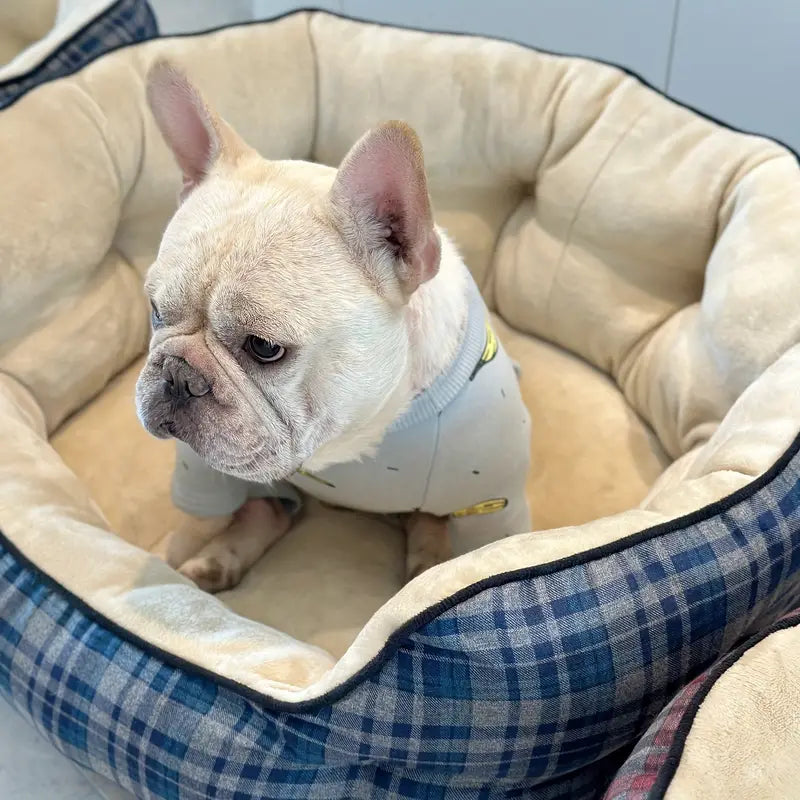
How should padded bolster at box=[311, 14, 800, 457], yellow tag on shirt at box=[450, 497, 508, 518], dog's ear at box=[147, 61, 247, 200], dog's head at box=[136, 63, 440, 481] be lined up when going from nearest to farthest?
dog's head at box=[136, 63, 440, 481] < dog's ear at box=[147, 61, 247, 200] < yellow tag on shirt at box=[450, 497, 508, 518] < padded bolster at box=[311, 14, 800, 457]

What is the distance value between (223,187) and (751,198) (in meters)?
0.73

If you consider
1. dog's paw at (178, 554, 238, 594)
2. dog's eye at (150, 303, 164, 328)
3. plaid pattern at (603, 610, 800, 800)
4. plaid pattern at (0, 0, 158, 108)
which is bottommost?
dog's paw at (178, 554, 238, 594)

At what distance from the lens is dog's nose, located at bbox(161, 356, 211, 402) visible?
0.79 m

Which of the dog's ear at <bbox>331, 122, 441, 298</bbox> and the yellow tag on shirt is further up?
the dog's ear at <bbox>331, 122, 441, 298</bbox>

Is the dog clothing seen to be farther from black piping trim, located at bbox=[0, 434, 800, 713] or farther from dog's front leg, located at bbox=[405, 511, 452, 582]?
black piping trim, located at bbox=[0, 434, 800, 713]

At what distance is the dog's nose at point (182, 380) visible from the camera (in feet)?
2.59

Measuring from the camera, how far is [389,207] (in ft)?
2.58

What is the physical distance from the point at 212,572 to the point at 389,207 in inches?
23.2

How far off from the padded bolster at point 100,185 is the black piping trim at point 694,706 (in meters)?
0.99

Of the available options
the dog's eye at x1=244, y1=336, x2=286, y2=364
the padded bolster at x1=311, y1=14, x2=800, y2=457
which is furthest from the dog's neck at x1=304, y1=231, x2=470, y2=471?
the padded bolster at x1=311, y1=14, x2=800, y2=457

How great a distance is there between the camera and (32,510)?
0.95 meters

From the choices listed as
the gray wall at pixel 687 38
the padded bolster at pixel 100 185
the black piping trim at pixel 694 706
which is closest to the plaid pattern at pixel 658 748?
the black piping trim at pixel 694 706

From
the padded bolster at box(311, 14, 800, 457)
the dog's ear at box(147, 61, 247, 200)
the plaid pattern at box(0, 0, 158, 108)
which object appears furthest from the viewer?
the plaid pattern at box(0, 0, 158, 108)

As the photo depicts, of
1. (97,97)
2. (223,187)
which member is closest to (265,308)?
(223,187)
